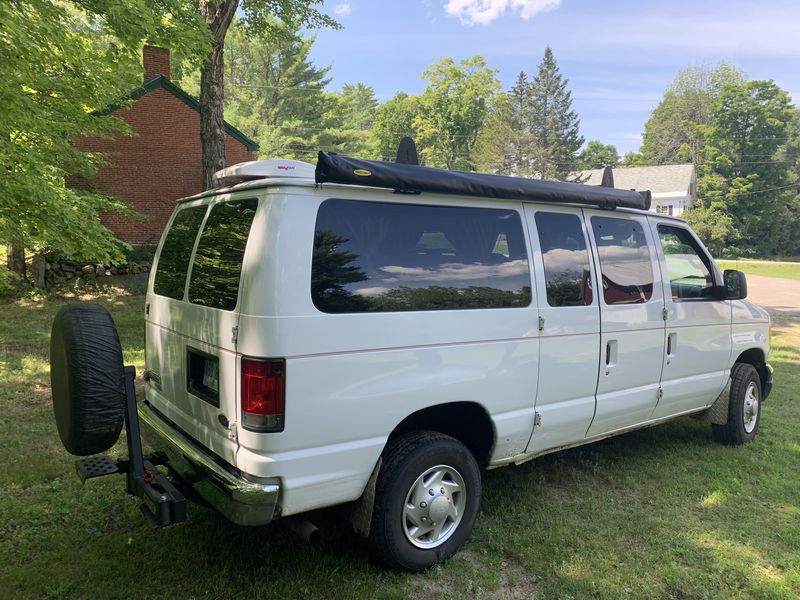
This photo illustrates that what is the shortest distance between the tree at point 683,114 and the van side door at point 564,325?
6655cm

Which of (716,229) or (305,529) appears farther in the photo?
(716,229)

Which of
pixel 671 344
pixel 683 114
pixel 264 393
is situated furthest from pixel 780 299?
pixel 683 114

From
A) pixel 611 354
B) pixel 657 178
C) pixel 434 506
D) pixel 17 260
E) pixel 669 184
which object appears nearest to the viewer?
pixel 434 506

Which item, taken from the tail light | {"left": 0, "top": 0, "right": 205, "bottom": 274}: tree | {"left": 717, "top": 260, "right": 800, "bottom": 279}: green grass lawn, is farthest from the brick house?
{"left": 717, "top": 260, "right": 800, "bottom": 279}: green grass lawn

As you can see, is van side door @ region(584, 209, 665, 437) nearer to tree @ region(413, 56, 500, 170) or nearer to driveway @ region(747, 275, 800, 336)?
driveway @ region(747, 275, 800, 336)

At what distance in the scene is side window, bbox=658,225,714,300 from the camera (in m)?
4.56

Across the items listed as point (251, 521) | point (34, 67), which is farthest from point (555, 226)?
point (34, 67)

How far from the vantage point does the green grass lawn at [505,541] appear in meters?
2.99

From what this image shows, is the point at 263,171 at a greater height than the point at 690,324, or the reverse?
the point at 263,171

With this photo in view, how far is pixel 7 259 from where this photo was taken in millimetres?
14977

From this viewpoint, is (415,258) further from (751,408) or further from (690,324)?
(751,408)

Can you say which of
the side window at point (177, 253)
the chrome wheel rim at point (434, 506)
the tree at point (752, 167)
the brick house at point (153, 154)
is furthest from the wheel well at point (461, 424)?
the tree at point (752, 167)

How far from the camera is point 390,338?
2867 millimetres

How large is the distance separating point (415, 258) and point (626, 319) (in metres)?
1.88
